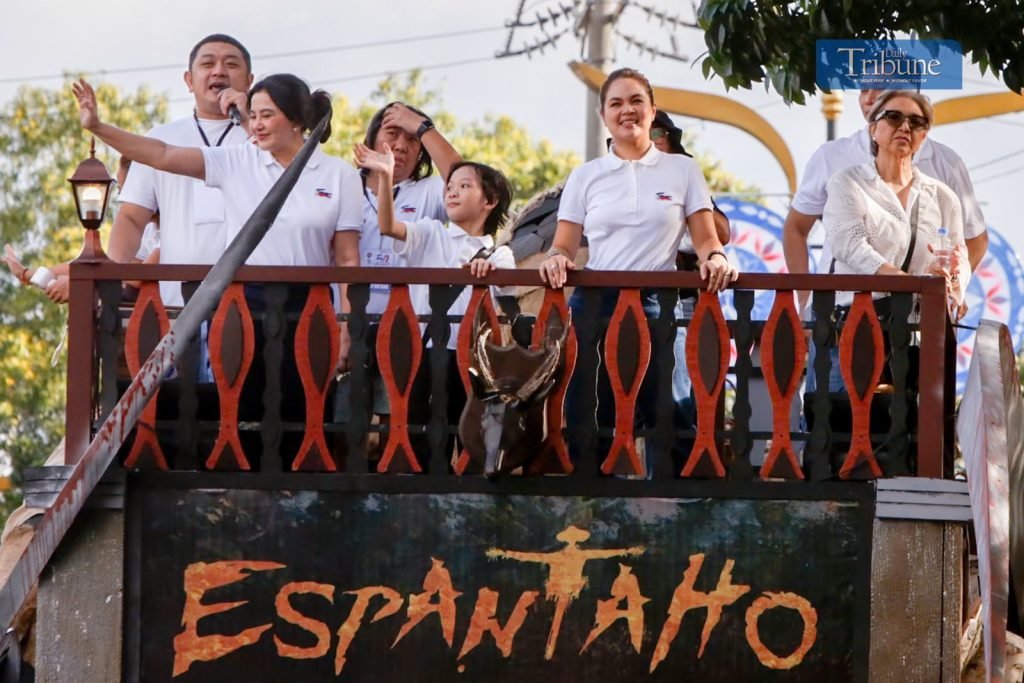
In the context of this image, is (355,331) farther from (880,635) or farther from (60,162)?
(60,162)

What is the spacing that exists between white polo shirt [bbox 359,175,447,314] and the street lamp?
104cm

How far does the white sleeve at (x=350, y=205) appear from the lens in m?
9.02

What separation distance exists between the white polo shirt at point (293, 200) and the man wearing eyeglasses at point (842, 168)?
1.96 meters

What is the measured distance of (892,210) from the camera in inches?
360

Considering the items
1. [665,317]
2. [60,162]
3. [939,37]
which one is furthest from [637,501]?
[60,162]

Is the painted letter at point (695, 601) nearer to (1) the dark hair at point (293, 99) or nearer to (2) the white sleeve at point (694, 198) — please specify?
(2) the white sleeve at point (694, 198)

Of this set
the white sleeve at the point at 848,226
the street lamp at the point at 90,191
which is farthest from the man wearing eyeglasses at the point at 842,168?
the street lamp at the point at 90,191

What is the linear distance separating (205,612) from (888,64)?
4309 millimetres

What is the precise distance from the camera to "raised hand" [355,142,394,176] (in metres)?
9.05

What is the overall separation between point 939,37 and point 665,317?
2.58m

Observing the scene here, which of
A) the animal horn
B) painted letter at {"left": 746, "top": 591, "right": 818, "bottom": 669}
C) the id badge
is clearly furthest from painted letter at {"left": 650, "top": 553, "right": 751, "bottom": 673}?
the id badge

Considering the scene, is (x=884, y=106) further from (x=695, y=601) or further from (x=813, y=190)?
(x=695, y=601)

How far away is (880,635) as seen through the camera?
855 centimetres

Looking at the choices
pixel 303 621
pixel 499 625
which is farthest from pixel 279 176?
pixel 499 625
